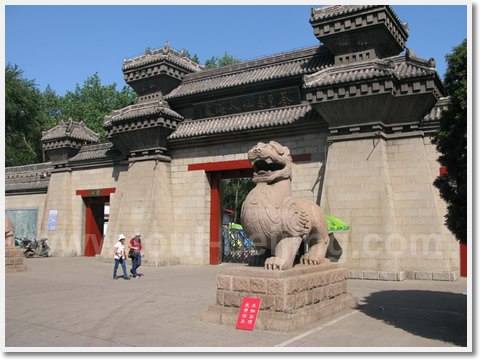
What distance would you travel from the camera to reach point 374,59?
43.3ft

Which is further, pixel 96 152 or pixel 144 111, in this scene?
pixel 96 152

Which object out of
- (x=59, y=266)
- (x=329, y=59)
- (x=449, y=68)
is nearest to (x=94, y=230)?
(x=59, y=266)

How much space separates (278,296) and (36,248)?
55.1 feet

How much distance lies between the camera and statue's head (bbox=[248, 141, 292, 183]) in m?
6.97

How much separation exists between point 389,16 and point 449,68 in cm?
873

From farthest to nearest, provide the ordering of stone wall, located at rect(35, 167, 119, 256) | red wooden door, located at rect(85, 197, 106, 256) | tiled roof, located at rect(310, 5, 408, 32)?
red wooden door, located at rect(85, 197, 106, 256) < stone wall, located at rect(35, 167, 119, 256) < tiled roof, located at rect(310, 5, 408, 32)

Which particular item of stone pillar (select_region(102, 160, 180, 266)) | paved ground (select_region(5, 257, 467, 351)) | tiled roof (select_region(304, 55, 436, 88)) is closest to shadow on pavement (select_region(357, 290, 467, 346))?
paved ground (select_region(5, 257, 467, 351))

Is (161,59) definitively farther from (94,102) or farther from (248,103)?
(94,102)

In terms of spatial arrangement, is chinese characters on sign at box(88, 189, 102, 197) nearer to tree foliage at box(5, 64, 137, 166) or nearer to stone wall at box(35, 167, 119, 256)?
stone wall at box(35, 167, 119, 256)

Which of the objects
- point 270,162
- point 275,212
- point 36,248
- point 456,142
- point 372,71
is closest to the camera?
point 456,142

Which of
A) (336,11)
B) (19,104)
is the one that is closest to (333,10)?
(336,11)

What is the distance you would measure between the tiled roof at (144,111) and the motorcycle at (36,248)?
6568 mm

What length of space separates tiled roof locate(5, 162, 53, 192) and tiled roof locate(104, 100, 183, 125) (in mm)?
6527

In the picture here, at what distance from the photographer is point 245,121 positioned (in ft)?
49.8
